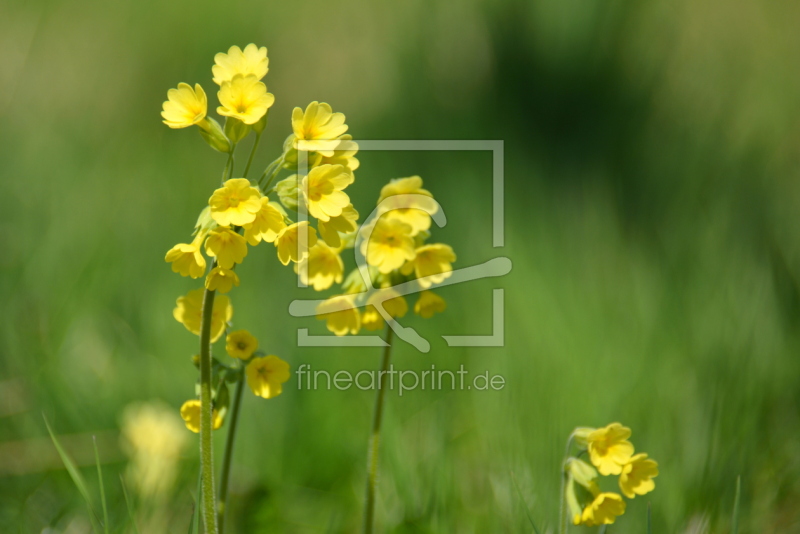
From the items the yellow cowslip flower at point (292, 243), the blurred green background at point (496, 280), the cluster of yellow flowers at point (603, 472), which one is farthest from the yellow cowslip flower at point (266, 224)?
the blurred green background at point (496, 280)

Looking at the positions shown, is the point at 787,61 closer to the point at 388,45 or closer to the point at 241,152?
the point at 388,45

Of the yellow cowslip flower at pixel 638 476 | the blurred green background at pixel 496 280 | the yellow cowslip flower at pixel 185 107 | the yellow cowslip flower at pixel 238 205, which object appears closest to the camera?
the yellow cowslip flower at pixel 238 205

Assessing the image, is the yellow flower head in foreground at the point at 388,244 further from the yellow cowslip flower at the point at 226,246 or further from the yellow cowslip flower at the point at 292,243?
the yellow cowslip flower at the point at 226,246

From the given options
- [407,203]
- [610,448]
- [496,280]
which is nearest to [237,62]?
[407,203]

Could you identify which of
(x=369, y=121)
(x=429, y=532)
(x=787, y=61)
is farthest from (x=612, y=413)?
(x=787, y=61)

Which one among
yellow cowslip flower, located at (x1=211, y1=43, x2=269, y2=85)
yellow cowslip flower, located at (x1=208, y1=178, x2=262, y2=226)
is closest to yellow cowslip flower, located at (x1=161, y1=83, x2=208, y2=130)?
yellow cowslip flower, located at (x1=211, y1=43, x2=269, y2=85)
